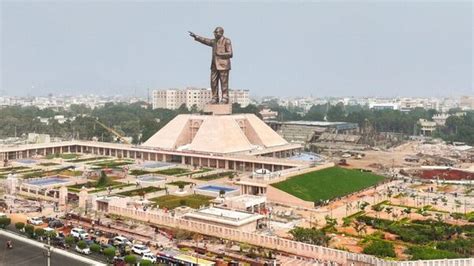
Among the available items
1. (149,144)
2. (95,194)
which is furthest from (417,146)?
(95,194)

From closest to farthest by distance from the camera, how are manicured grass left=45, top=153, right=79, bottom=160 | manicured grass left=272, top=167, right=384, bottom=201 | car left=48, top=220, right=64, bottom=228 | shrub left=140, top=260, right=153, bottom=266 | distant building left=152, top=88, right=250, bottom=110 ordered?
shrub left=140, top=260, right=153, bottom=266 < car left=48, top=220, right=64, bottom=228 < manicured grass left=272, top=167, right=384, bottom=201 < manicured grass left=45, top=153, right=79, bottom=160 < distant building left=152, top=88, right=250, bottom=110

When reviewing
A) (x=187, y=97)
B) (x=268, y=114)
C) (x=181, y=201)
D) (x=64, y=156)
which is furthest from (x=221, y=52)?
(x=187, y=97)

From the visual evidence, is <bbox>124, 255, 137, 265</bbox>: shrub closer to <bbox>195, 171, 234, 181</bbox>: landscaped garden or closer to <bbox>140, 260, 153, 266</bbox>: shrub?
<bbox>140, 260, 153, 266</bbox>: shrub

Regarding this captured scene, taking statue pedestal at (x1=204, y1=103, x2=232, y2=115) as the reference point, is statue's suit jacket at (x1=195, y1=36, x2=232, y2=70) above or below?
above

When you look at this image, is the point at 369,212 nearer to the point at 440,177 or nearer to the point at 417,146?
the point at 440,177

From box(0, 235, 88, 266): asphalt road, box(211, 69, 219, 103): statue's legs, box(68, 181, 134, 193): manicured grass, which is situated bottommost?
box(0, 235, 88, 266): asphalt road

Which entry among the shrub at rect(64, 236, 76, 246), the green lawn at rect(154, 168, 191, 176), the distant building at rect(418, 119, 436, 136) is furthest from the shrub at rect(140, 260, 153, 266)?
the distant building at rect(418, 119, 436, 136)

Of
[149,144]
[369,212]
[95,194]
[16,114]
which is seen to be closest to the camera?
[369,212]

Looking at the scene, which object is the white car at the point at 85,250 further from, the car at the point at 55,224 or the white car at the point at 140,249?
the car at the point at 55,224
